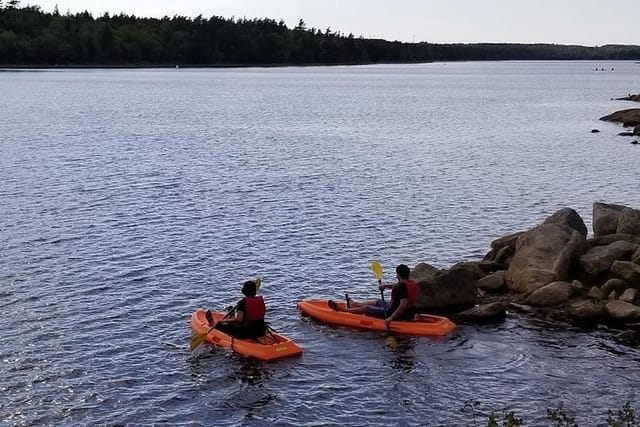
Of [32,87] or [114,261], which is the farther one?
[32,87]

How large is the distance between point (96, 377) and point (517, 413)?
10.1 meters

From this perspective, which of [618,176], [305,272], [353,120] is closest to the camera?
[305,272]

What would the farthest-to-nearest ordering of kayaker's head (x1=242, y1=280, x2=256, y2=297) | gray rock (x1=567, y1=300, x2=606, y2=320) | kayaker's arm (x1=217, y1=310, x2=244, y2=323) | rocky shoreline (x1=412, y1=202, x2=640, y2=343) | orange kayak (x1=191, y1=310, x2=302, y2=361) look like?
rocky shoreline (x1=412, y1=202, x2=640, y2=343) < gray rock (x1=567, y1=300, x2=606, y2=320) < kayaker's arm (x1=217, y1=310, x2=244, y2=323) < kayaker's head (x1=242, y1=280, x2=256, y2=297) < orange kayak (x1=191, y1=310, x2=302, y2=361)

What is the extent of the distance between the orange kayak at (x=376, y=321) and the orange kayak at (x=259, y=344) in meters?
2.51

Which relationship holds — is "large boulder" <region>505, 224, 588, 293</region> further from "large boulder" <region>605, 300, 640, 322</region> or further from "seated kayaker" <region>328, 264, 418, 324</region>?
"seated kayaker" <region>328, 264, 418, 324</region>

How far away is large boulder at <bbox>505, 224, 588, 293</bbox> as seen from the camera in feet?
88.3

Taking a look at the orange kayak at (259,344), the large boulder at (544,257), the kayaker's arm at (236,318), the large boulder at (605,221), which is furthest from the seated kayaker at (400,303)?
the large boulder at (605,221)

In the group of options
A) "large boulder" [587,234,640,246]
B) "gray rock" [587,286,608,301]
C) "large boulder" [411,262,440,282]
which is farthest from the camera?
"large boulder" [587,234,640,246]

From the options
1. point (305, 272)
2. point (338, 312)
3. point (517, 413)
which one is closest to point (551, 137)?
point (305, 272)

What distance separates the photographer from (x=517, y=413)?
61.7 feet

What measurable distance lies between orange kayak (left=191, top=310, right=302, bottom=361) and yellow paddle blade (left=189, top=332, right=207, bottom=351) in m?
0.41

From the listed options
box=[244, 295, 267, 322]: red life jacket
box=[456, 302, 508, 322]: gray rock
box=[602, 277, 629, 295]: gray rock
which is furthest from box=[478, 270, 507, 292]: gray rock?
box=[244, 295, 267, 322]: red life jacket

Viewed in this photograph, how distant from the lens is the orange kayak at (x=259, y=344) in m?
22.0

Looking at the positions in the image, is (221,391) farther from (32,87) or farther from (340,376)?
(32,87)
